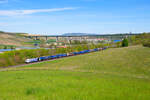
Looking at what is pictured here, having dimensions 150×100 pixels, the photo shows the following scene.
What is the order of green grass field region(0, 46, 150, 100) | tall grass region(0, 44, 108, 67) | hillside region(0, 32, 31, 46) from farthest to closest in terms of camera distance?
1. hillside region(0, 32, 31, 46)
2. tall grass region(0, 44, 108, 67)
3. green grass field region(0, 46, 150, 100)

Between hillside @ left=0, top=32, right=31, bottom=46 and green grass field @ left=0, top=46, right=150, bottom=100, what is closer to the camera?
green grass field @ left=0, top=46, right=150, bottom=100

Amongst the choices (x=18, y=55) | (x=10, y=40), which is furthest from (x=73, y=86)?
(x=10, y=40)

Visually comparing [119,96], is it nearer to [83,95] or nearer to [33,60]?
[83,95]

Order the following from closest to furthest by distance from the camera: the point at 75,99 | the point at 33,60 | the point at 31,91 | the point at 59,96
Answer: the point at 75,99
the point at 59,96
the point at 31,91
the point at 33,60

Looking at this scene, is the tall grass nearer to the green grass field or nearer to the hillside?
the green grass field

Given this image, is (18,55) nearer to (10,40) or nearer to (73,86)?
(73,86)

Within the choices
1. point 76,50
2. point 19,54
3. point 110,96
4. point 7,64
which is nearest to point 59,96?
point 110,96

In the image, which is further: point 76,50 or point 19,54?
point 76,50

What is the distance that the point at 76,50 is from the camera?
89938 millimetres

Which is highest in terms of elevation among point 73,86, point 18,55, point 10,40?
point 10,40

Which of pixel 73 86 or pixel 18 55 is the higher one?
pixel 73 86

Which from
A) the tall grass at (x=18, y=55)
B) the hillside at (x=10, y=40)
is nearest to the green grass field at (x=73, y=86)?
the tall grass at (x=18, y=55)

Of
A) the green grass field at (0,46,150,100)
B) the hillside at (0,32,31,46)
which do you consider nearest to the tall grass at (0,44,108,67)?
the green grass field at (0,46,150,100)

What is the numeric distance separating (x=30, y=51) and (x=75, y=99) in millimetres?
57415
